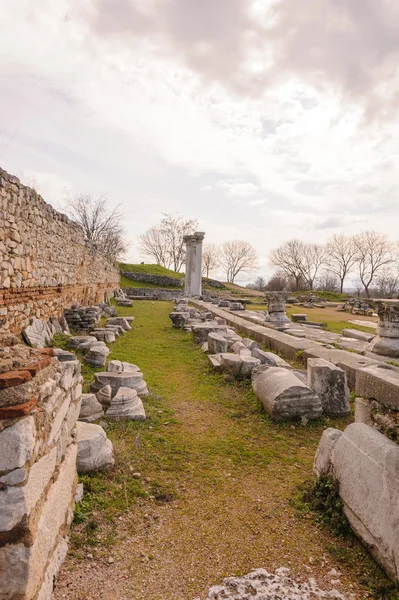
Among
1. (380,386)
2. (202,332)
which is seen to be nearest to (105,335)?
(202,332)

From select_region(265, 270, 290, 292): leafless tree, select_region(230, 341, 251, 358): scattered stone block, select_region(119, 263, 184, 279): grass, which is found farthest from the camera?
select_region(265, 270, 290, 292): leafless tree

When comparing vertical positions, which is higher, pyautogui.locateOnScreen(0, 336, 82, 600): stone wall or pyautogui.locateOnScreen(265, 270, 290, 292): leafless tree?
pyautogui.locateOnScreen(265, 270, 290, 292): leafless tree

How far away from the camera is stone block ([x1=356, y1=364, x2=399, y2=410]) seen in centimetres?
266

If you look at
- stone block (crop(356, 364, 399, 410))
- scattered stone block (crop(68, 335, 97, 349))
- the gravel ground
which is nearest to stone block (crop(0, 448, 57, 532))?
the gravel ground

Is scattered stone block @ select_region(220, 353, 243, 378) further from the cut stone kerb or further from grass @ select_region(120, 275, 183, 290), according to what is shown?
grass @ select_region(120, 275, 183, 290)

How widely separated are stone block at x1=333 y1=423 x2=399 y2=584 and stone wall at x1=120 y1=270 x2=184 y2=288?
33.0 meters

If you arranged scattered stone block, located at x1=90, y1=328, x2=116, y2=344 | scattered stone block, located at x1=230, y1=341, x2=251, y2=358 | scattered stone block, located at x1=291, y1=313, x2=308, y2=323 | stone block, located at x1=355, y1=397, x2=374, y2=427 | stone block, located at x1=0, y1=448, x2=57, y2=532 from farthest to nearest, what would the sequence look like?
scattered stone block, located at x1=291, y1=313, x2=308, y2=323
scattered stone block, located at x1=90, y1=328, x2=116, y2=344
scattered stone block, located at x1=230, y1=341, x2=251, y2=358
stone block, located at x1=355, y1=397, x2=374, y2=427
stone block, located at x1=0, y1=448, x2=57, y2=532

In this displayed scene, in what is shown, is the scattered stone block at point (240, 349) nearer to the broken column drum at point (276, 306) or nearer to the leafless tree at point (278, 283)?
the broken column drum at point (276, 306)

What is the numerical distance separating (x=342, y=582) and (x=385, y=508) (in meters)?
0.50

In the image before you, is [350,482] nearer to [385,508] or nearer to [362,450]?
[362,450]

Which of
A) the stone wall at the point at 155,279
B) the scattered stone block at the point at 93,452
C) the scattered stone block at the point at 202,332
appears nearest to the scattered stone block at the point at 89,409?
the scattered stone block at the point at 93,452

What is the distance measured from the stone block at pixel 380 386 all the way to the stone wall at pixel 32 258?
5260 millimetres

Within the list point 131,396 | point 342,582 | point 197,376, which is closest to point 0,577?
point 342,582

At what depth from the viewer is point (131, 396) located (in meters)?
4.36
